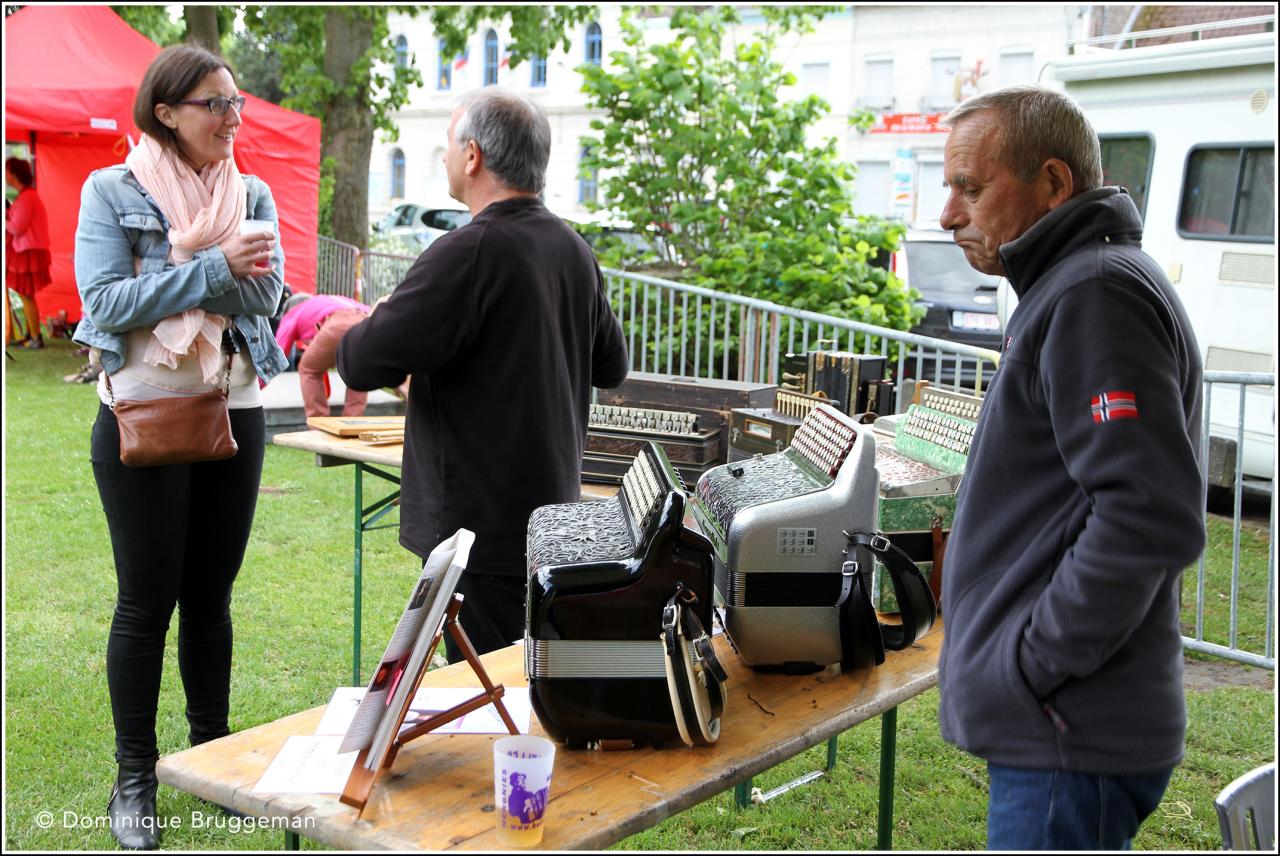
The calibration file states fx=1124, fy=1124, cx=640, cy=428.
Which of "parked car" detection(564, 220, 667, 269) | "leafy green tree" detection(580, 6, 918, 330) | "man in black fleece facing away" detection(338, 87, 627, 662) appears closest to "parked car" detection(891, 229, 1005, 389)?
"leafy green tree" detection(580, 6, 918, 330)

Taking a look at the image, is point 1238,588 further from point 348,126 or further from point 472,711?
point 348,126

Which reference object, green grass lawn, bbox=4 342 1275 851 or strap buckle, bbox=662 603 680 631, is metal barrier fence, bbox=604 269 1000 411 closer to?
green grass lawn, bbox=4 342 1275 851

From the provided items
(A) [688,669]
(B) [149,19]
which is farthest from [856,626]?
(B) [149,19]

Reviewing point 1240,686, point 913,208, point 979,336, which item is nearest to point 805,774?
point 1240,686

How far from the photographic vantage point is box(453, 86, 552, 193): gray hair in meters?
2.72

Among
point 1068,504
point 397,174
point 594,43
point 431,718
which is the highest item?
point 594,43

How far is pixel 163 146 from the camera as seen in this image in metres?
2.90

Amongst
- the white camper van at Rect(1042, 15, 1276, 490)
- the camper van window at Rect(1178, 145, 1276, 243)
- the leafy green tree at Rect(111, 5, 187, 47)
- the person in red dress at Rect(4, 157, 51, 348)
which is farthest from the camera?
the leafy green tree at Rect(111, 5, 187, 47)

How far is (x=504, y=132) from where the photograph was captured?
2.73 m

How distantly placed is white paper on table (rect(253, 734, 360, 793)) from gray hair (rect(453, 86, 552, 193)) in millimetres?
1418

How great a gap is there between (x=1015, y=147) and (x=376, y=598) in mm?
4372

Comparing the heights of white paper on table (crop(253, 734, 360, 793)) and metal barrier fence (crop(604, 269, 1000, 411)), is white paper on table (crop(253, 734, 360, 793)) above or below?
below

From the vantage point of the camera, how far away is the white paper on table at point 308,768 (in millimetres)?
1803

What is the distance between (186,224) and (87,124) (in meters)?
8.58
